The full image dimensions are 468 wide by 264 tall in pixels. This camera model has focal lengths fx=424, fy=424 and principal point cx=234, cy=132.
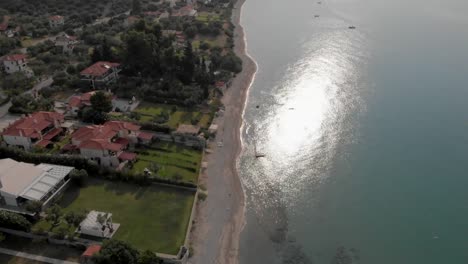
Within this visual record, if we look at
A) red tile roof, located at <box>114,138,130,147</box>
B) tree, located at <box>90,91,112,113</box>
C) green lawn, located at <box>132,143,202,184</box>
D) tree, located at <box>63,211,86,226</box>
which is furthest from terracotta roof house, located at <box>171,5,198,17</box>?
tree, located at <box>63,211,86,226</box>

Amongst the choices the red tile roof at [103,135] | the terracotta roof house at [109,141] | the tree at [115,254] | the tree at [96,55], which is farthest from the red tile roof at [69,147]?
the tree at [96,55]

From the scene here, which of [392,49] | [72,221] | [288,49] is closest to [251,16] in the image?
[288,49]

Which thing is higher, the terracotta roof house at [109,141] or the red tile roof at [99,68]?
the red tile roof at [99,68]

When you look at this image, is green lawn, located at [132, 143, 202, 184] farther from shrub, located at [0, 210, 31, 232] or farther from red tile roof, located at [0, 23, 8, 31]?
red tile roof, located at [0, 23, 8, 31]

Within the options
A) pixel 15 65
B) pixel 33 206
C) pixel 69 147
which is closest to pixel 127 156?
pixel 69 147

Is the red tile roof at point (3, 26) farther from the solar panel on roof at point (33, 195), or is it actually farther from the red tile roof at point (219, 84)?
the solar panel on roof at point (33, 195)

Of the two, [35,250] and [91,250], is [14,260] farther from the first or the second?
[91,250]
